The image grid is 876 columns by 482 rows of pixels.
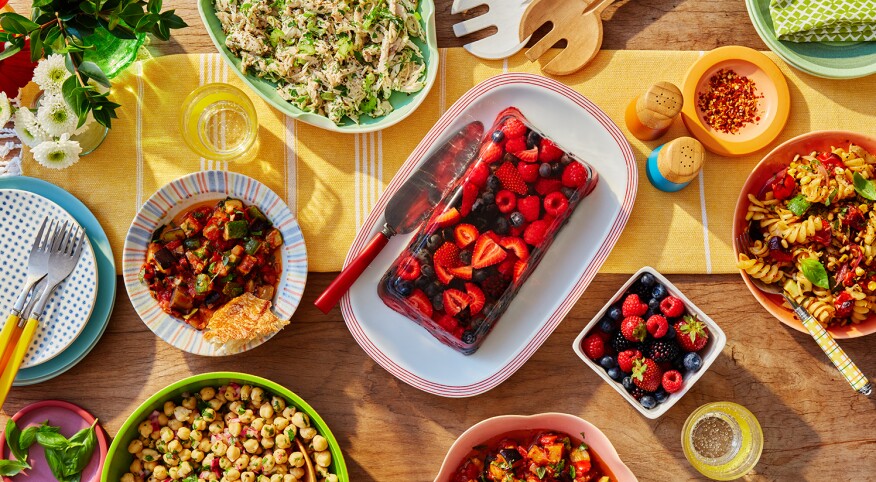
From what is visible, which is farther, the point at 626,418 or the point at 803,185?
the point at 626,418

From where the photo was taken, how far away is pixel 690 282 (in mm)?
2041

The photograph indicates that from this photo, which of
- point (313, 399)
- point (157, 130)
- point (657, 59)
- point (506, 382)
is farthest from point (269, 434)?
point (657, 59)

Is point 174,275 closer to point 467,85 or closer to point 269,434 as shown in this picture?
point 269,434

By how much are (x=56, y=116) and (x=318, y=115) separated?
27.8 inches

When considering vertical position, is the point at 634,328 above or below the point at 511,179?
below

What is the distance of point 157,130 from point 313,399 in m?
0.98

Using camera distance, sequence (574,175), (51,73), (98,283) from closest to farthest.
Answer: (51,73) → (574,175) → (98,283)

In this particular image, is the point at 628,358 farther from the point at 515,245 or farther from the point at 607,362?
the point at 515,245

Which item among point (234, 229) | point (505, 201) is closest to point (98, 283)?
point (234, 229)

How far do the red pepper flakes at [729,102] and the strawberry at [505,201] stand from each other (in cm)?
71

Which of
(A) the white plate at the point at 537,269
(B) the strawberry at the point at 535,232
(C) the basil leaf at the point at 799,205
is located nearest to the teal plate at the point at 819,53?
(C) the basil leaf at the point at 799,205

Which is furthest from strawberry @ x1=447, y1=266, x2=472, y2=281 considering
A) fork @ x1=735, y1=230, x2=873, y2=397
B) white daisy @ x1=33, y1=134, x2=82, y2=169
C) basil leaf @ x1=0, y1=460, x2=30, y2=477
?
basil leaf @ x1=0, y1=460, x2=30, y2=477

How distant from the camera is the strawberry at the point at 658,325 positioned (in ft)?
6.04

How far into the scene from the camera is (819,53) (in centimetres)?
206
